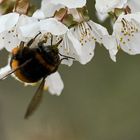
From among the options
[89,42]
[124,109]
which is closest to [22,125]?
[124,109]

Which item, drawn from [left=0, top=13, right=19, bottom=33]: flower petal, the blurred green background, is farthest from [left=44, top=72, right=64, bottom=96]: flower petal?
the blurred green background

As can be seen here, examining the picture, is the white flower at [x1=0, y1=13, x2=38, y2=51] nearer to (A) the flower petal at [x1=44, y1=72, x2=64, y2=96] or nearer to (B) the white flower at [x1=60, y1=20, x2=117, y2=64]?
(B) the white flower at [x1=60, y1=20, x2=117, y2=64]

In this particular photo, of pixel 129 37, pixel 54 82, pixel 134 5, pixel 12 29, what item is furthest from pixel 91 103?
pixel 134 5

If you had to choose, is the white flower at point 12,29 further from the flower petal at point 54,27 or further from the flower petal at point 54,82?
the flower petal at point 54,82

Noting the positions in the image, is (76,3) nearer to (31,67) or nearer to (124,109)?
(31,67)

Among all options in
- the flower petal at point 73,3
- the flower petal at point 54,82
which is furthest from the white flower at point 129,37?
the flower petal at point 54,82
